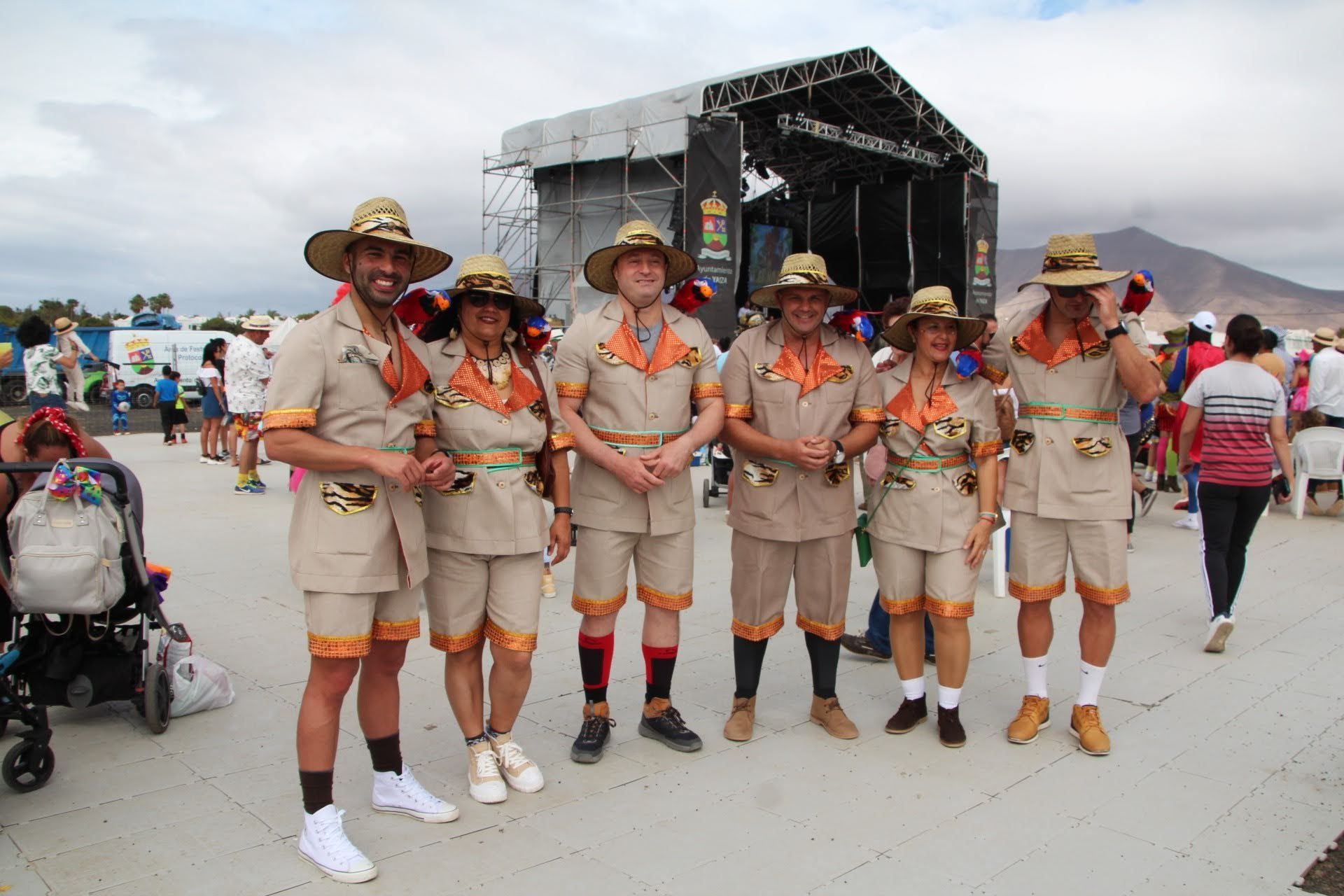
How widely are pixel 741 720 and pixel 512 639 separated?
109cm

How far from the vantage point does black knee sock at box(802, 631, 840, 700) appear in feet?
12.9

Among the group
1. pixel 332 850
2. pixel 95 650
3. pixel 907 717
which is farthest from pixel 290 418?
pixel 907 717

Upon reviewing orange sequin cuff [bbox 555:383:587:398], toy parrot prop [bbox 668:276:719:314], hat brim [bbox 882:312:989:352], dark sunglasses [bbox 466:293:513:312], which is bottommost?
orange sequin cuff [bbox 555:383:587:398]

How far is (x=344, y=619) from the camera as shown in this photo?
278 cm

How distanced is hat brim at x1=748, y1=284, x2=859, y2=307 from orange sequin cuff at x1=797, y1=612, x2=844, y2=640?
50.4 inches

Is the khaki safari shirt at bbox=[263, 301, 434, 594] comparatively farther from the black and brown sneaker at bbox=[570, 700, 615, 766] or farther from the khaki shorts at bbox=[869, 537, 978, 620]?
the khaki shorts at bbox=[869, 537, 978, 620]

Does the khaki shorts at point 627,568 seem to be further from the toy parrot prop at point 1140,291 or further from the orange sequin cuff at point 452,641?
the toy parrot prop at point 1140,291

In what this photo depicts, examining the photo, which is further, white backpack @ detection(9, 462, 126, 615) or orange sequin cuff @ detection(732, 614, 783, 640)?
orange sequin cuff @ detection(732, 614, 783, 640)

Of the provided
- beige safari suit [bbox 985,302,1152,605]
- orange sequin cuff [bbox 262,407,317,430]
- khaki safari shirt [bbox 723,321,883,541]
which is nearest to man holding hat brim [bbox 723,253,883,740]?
khaki safari shirt [bbox 723,321,883,541]

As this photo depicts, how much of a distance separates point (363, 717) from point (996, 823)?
2.04 m

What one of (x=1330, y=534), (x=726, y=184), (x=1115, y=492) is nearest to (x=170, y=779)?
(x=1115, y=492)

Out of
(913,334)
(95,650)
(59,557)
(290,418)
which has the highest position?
(913,334)

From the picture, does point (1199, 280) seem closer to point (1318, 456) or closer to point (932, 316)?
point (1318, 456)

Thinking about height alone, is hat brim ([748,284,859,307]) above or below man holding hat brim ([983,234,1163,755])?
above
